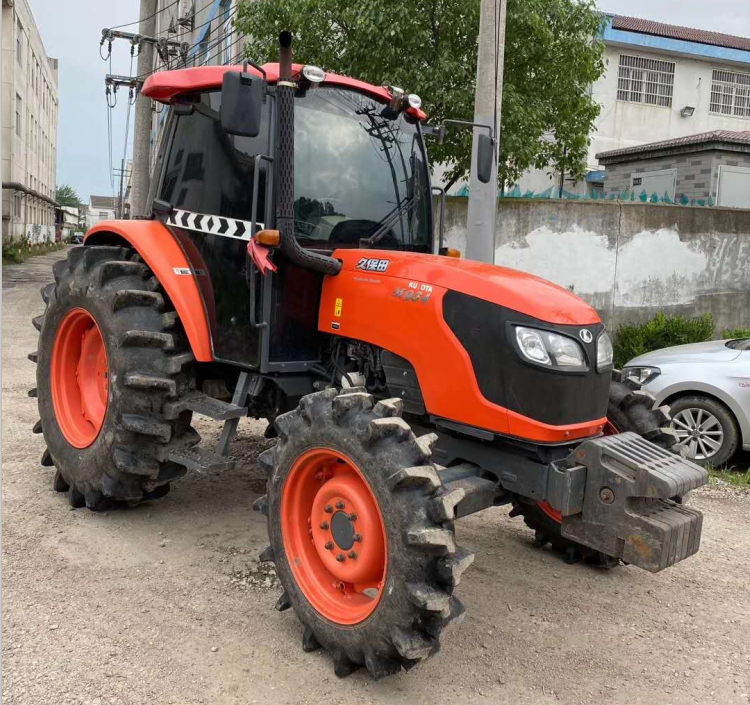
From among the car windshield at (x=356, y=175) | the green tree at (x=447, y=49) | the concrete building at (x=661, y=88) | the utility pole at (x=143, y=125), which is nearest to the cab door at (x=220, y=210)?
the car windshield at (x=356, y=175)

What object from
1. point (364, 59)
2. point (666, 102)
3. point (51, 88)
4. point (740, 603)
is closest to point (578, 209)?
point (364, 59)

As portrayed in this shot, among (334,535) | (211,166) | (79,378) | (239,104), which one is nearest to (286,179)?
(239,104)

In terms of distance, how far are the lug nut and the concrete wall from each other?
7.43 metres

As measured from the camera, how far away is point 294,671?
3.20 metres

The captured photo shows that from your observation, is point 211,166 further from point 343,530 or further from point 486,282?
point 343,530

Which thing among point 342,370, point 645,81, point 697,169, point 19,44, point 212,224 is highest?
point 19,44

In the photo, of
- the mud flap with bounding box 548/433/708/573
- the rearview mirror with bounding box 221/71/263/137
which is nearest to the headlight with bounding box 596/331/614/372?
the mud flap with bounding box 548/433/708/573

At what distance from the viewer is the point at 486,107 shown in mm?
7258

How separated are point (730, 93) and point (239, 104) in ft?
88.1

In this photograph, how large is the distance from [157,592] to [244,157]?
7.71 ft

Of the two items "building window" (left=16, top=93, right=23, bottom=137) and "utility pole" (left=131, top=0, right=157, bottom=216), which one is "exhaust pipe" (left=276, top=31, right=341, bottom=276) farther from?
"building window" (left=16, top=93, right=23, bottom=137)

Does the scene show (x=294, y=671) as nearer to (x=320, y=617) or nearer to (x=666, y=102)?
(x=320, y=617)

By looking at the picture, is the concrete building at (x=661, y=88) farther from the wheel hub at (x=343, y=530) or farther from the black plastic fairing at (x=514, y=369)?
the wheel hub at (x=343, y=530)

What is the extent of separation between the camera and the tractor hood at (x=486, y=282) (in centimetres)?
332
